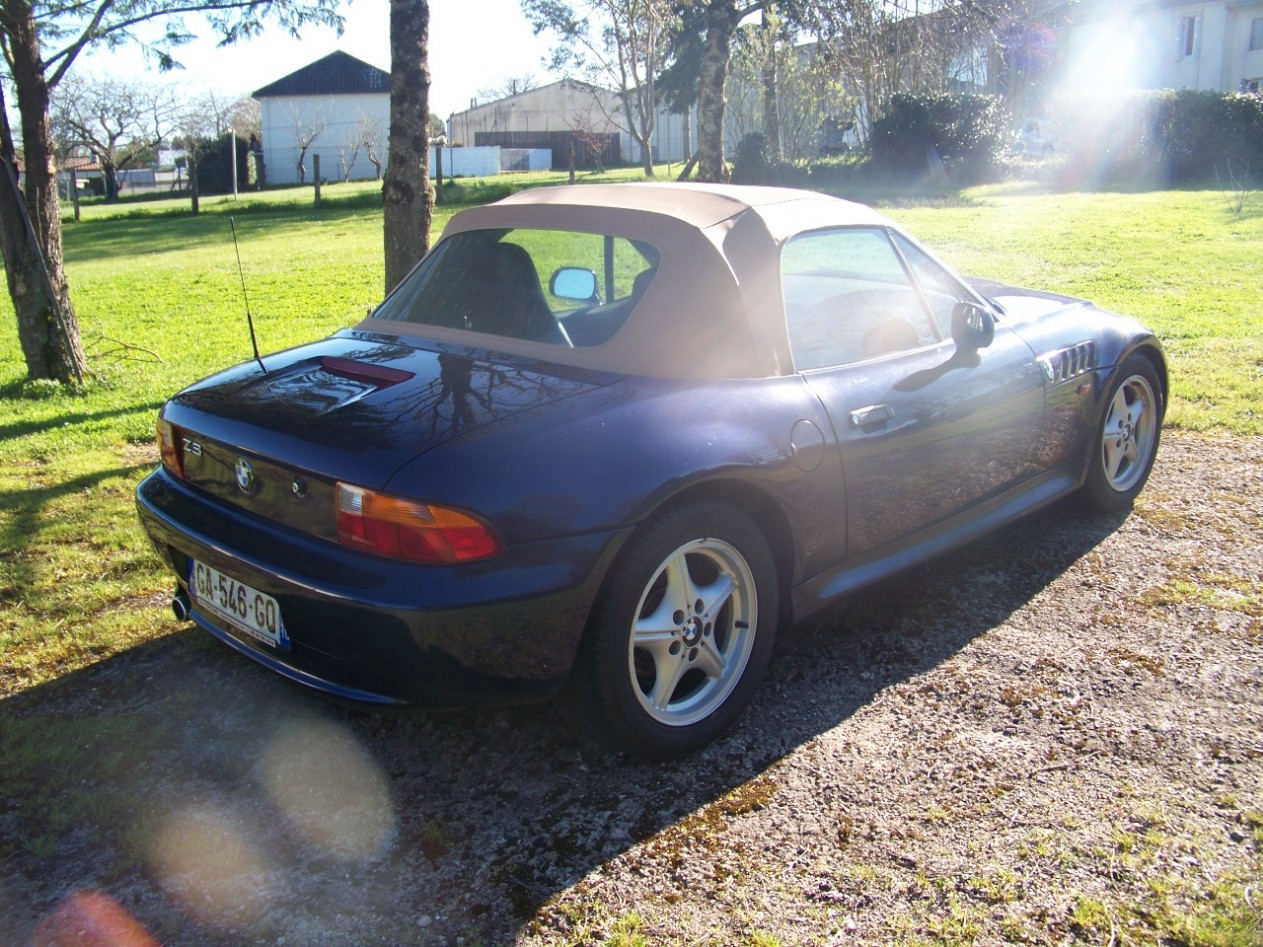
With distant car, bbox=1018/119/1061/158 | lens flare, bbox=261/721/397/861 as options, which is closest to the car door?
lens flare, bbox=261/721/397/861

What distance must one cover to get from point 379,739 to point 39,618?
170cm

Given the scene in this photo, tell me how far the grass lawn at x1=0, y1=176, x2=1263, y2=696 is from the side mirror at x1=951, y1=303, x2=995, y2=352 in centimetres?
299

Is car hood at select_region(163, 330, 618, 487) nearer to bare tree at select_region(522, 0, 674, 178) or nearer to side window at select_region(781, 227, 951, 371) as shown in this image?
side window at select_region(781, 227, 951, 371)

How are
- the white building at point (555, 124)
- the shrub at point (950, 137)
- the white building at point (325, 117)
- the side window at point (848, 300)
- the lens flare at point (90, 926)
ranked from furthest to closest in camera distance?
the white building at point (555, 124) → the white building at point (325, 117) → the shrub at point (950, 137) → the side window at point (848, 300) → the lens flare at point (90, 926)

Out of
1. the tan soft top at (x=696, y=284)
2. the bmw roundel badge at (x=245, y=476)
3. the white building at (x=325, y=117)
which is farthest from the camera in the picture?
the white building at (x=325, y=117)

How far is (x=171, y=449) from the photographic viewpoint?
3.34 metres

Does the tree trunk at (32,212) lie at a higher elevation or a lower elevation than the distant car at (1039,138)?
lower

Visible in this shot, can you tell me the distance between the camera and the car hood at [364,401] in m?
2.75

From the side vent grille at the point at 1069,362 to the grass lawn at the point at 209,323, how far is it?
94.4 inches

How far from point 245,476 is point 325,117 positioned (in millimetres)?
64394

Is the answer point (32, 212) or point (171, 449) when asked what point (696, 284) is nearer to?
point (171, 449)

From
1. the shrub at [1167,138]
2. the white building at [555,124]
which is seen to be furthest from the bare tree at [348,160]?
the shrub at [1167,138]

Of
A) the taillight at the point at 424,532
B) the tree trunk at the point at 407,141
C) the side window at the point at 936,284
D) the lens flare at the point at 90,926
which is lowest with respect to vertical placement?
the lens flare at the point at 90,926

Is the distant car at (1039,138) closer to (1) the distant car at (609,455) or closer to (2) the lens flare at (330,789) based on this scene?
(1) the distant car at (609,455)
